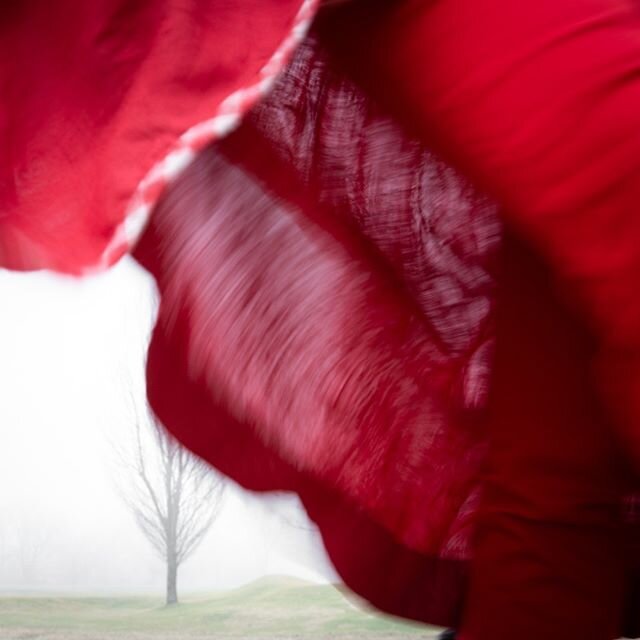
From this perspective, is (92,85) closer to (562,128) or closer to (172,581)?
(562,128)

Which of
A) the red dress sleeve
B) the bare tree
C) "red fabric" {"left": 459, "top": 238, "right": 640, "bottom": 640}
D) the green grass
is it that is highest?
the red dress sleeve

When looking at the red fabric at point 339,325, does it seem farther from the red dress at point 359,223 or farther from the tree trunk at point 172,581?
the tree trunk at point 172,581

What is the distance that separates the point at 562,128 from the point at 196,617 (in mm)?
2032

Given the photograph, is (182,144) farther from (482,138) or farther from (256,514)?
(256,514)

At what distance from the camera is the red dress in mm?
305

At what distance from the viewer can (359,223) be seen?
18.2 inches

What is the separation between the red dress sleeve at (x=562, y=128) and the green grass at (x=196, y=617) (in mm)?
1903

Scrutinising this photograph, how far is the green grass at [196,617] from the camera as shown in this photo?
215 centimetres

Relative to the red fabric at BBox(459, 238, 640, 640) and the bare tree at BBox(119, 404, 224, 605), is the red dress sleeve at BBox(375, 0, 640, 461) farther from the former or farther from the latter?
the bare tree at BBox(119, 404, 224, 605)

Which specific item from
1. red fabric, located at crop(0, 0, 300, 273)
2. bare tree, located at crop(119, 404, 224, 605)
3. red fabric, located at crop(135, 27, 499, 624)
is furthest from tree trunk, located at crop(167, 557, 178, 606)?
red fabric, located at crop(0, 0, 300, 273)

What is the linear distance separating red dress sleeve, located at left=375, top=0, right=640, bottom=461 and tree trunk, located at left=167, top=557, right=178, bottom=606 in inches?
59.7

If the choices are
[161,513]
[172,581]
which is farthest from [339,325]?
[172,581]

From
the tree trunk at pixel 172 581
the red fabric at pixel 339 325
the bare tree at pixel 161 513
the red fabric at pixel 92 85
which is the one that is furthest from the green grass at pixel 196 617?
the red fabric at pixel 92 85

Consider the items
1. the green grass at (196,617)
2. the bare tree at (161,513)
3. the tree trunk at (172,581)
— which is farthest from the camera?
the green grass at (196,617)
